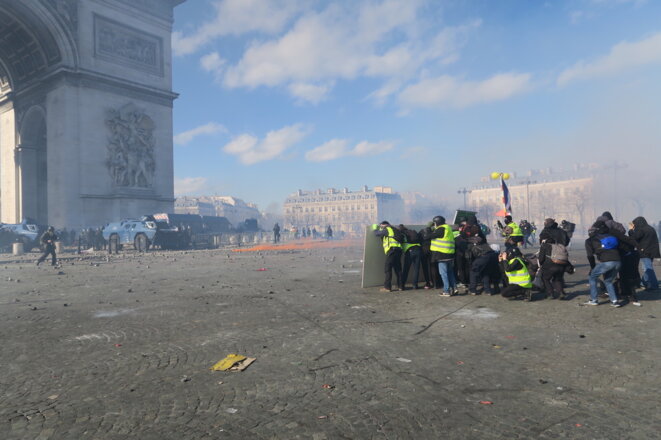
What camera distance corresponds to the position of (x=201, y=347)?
206 inches

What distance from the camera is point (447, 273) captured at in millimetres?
8922

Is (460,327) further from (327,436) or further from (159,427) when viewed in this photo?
(159,427)

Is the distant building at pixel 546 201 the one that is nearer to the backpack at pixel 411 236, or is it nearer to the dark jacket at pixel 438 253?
the backpack at pixel 411 236

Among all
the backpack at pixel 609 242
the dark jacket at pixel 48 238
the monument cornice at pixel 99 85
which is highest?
the monument cornice at pixel 99 85

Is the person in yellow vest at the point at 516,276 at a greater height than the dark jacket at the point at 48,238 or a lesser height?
lesser

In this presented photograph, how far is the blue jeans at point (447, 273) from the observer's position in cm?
884

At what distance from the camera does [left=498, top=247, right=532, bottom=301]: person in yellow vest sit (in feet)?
26.3

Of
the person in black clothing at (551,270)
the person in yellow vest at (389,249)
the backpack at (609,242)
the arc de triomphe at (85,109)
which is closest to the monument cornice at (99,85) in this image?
the arc de triomphe at (85,109)

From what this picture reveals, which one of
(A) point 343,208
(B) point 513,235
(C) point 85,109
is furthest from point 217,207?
(B) point 513,235

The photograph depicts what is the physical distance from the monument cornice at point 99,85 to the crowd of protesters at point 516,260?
29015mm

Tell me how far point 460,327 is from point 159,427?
427 centimetres

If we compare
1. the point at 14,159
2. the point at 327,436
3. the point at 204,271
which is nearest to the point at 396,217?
the point at 14,159

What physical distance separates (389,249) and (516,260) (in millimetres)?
2626

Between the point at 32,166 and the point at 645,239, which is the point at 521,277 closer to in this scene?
the point at 645,239
